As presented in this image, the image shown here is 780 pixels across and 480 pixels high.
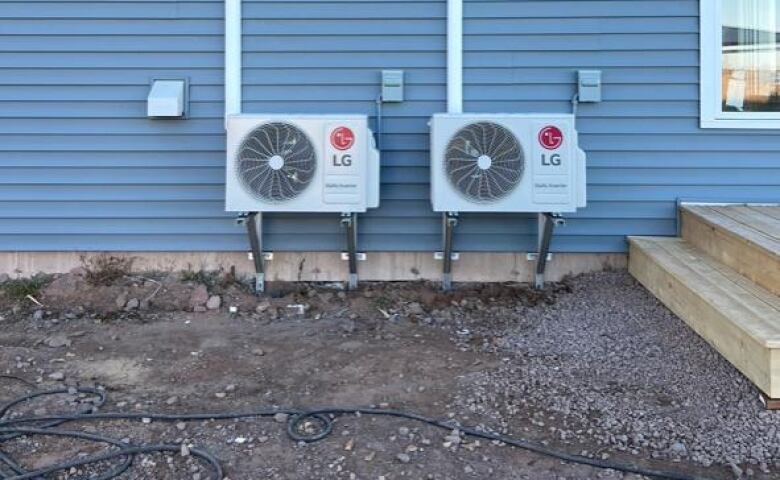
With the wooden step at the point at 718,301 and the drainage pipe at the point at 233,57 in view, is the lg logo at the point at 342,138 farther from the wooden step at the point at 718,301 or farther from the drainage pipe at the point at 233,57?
the wooden step at the point at 718,301

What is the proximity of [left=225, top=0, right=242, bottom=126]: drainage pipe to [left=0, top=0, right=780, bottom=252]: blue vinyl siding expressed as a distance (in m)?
0.06

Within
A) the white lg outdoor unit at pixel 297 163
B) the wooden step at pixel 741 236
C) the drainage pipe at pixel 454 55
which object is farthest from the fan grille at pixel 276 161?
the wooden step at pixel 741 236

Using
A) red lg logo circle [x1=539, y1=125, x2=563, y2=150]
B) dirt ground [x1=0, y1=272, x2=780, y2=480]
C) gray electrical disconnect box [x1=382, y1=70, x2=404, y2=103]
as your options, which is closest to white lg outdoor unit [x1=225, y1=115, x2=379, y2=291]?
gray electrical disconnect box [x1=382, y1=70, x2=404, y2=103]

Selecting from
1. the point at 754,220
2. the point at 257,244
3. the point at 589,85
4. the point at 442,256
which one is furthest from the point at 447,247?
the point at 754,220

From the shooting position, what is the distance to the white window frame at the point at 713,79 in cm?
398

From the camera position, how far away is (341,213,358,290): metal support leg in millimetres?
3791

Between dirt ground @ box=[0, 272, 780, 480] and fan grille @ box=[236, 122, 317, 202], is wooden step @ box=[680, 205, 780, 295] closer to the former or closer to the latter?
dirt ground @ box=[0, 272, 780, 480]

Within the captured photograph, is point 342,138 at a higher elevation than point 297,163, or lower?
higher

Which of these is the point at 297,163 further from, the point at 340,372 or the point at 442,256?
the point at 340,372

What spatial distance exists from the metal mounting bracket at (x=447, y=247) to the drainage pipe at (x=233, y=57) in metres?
1.35

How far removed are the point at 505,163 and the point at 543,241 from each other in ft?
1.75

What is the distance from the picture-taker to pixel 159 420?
2.50m

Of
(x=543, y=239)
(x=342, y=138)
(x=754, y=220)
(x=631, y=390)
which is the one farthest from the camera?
(x=543, y=239)

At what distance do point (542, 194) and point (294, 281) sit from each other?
1.53 m
